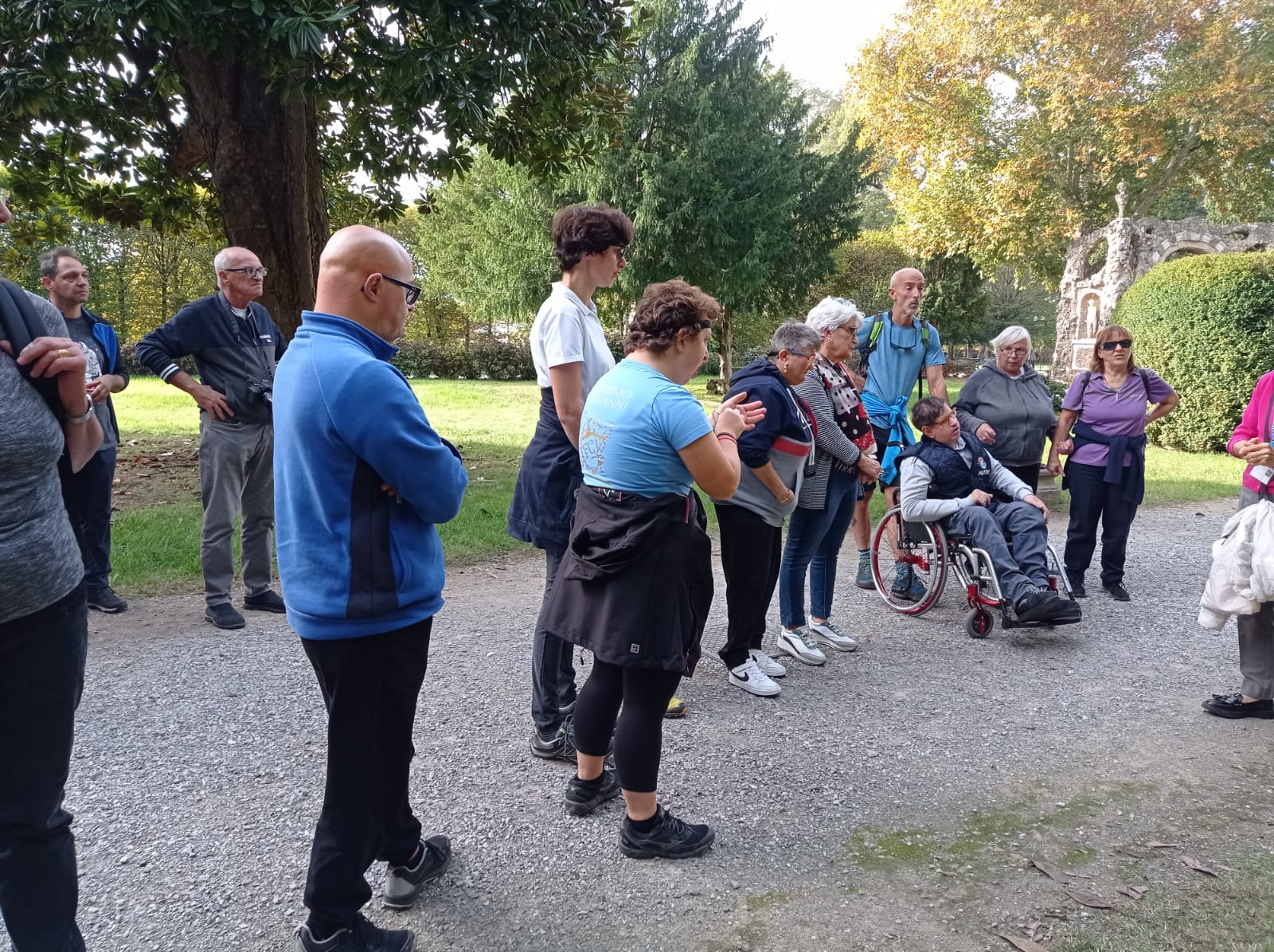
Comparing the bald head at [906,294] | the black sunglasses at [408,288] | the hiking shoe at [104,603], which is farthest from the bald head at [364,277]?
the bald head at [906,294]

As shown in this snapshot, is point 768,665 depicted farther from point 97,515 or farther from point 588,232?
point 97,515

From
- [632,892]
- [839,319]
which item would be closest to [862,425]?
[839,319]

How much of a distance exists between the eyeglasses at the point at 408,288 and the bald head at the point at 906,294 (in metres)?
4.36

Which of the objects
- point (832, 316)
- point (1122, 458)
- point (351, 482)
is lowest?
point (1122, 458)

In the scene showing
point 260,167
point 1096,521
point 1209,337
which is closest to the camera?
point 1096,521

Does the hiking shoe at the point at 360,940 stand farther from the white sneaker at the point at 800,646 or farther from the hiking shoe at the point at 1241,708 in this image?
the hiking shoe at the point at 1241,708

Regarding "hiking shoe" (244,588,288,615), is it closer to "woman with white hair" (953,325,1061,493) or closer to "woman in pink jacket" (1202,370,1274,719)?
"woman with white hair" (953,325,1061,493)

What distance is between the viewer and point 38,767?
1.99m

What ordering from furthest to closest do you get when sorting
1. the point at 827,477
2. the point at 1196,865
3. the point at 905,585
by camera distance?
the point at 905,585, the point at 827,477, the point at 1196,865

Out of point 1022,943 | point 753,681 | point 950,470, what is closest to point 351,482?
point 1022,943

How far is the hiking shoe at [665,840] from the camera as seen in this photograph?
2928 mm

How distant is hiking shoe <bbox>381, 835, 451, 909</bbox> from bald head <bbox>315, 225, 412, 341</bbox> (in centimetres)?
164

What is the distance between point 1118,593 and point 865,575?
1.76 metres

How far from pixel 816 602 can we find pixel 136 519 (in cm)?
627
